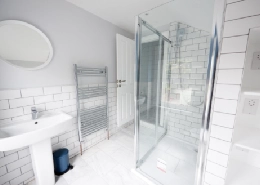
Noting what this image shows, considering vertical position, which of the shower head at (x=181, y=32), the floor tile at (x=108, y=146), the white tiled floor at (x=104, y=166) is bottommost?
the white tiled floor at (x=104, y=166)

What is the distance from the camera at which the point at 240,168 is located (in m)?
0.88

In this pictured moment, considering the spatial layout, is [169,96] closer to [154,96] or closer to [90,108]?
[154,96]

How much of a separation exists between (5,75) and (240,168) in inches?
86.9

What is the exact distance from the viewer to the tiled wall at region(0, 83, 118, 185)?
3.78 ft

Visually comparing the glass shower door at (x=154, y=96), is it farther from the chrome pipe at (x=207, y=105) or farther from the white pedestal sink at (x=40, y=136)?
the white pedestal sink at (x=40, y=136)

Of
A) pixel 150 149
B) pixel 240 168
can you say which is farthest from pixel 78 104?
pixel 240 168

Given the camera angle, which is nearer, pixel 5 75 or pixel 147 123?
pixel 5 75

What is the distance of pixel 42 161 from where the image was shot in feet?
3.88

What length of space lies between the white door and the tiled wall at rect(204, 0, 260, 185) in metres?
1.69

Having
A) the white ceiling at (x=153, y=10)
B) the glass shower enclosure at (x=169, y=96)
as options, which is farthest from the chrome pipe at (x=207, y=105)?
the white ceiling at (x=153, y=10)

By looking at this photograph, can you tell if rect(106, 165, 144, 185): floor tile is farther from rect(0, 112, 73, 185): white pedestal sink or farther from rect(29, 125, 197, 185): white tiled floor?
rect(0, 112, 73, 185): white pedestal sink

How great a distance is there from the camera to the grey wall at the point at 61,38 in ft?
3.78

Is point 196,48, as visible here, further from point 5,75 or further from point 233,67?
point 5,75

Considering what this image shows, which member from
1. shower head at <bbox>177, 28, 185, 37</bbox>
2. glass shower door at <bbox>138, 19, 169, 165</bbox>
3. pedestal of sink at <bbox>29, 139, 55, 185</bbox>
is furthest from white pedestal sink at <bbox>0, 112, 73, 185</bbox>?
shower head at <bbox>177, 28, 185, 37</bbox>
